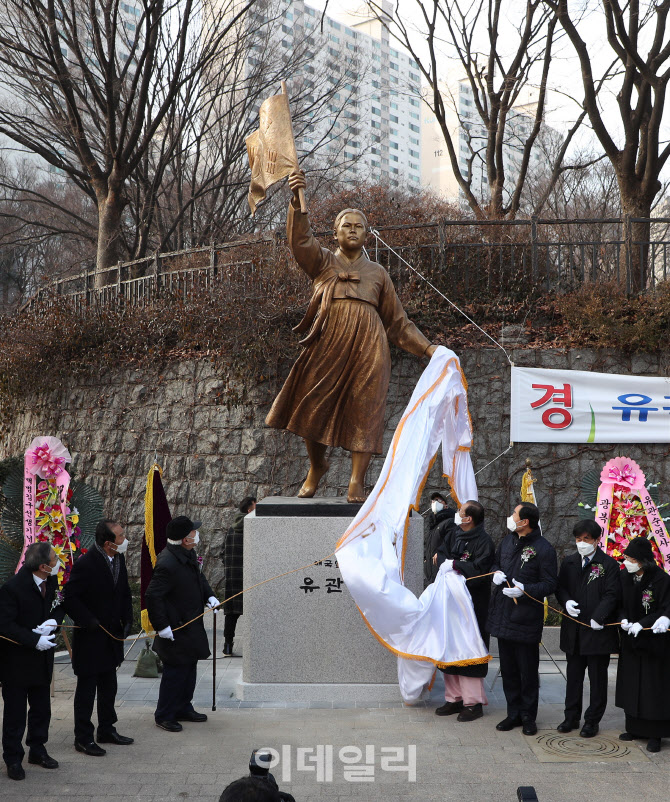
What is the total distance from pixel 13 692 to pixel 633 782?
3688mm

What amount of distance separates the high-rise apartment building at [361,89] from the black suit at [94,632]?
12.7 meters

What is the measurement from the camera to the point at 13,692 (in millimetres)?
4781

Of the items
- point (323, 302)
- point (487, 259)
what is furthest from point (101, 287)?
point (323, 302)

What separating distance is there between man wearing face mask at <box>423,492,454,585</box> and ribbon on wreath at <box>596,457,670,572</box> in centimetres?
141

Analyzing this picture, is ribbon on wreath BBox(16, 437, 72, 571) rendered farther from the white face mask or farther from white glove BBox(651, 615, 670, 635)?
white glove BBox(651, 615, 670, 635)

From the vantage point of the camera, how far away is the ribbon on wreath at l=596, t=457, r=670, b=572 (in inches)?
288

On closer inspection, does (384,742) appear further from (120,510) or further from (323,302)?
(120,510)

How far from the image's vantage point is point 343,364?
6305 millimetres

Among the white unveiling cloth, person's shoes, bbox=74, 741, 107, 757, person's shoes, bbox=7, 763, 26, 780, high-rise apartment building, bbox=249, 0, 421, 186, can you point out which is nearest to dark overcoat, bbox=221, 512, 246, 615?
the white unveiling cloth

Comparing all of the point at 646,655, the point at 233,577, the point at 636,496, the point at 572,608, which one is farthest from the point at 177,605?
the point at 636,496

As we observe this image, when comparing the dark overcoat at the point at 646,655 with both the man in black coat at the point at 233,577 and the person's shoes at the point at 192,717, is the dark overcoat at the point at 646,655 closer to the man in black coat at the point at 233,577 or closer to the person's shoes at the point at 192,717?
the person's shoes at the point at 192,717

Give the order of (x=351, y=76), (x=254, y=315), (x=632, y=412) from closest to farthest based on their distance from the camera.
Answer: (x=632, y=412), (x=254, y=315), (x=351, y=76)

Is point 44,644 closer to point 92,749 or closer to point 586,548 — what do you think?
point 92,749

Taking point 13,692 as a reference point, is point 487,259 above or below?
above
